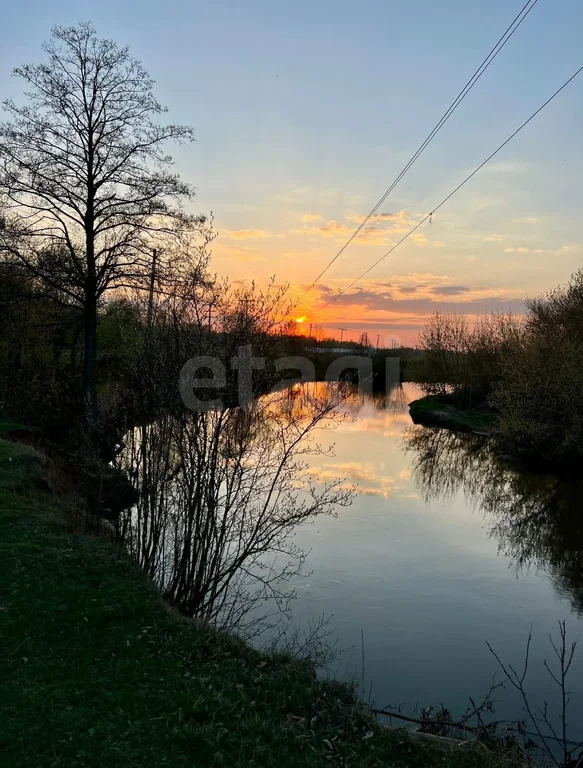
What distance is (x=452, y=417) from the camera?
3241 centimetres

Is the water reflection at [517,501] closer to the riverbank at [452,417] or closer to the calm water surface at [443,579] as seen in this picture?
the calm water surface at [443,579]

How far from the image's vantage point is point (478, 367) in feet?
113

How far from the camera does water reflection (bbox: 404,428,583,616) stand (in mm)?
11250

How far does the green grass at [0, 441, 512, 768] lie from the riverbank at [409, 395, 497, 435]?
77.2ft

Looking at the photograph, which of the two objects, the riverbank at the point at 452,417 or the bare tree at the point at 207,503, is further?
the riverbank at the point at 452,417

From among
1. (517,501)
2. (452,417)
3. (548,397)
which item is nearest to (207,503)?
(517,501)

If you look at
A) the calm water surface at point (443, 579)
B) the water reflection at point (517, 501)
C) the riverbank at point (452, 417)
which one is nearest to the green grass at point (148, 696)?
the calm water surface at point (443, 579)

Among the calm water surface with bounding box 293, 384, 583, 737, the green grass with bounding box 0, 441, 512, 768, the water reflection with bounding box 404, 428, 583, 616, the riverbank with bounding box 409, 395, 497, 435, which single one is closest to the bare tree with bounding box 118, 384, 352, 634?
the calm water surface with bounding box 293, 384, 583, 737

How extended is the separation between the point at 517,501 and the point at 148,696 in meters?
14.0

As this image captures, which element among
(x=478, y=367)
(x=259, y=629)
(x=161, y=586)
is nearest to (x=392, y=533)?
(x=259, y=629)

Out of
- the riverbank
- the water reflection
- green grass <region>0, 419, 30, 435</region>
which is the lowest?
the water reflection

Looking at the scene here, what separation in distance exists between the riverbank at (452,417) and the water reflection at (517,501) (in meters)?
3.74

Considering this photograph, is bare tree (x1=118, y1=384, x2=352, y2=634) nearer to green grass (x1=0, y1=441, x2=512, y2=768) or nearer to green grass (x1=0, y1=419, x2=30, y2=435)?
green grass (x1=0, y1=441, x2=512, y2=768)

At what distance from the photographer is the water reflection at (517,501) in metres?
11.2
